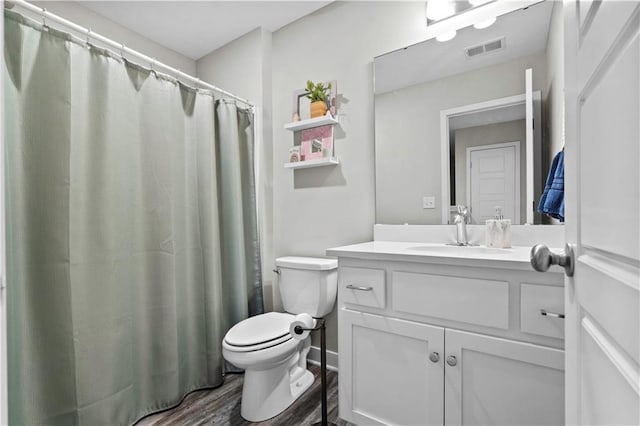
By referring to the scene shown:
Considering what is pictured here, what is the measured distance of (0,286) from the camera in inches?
40.3

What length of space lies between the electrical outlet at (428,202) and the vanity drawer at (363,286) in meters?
0.62

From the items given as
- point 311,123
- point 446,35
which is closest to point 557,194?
point 446,35

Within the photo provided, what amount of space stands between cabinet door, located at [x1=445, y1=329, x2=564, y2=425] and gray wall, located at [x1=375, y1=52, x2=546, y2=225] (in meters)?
0.76

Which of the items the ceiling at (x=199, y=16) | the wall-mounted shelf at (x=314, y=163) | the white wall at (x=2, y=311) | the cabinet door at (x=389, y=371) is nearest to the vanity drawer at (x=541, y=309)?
the cabinet door at (x=389, y=371)

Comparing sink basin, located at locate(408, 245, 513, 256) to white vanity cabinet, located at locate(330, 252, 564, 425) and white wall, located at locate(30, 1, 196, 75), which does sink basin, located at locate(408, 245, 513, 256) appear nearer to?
white vanity cabinet, located at locate(330, 252, 564, 425)

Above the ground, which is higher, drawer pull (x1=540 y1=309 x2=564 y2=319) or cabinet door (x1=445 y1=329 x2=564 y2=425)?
drawer pull (x1=540 y1=309 x2=564 y2=319)

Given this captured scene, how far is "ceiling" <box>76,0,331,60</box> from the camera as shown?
6.82ft

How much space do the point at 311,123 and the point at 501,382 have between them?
166cm

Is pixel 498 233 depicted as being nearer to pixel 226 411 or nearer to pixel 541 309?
pixel 541 309

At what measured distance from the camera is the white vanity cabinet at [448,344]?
1017 millimetres

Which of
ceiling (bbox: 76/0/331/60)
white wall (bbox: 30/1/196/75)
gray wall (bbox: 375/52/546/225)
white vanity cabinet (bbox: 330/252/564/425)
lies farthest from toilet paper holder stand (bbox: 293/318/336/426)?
white wall (bbox: 30/1/196/75)

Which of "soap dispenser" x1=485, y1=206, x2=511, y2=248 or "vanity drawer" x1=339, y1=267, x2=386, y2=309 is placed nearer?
"vanity drawer" x1=339, y1=267, x2=386, y2=309

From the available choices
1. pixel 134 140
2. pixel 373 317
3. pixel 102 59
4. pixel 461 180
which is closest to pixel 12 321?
pixel 134 140

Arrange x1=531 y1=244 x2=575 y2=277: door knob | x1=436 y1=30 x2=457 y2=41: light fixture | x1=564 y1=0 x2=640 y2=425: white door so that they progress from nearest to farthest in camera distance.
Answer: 1. x1=564 y1=0 x2=640 y2=425: white door
2. x1=531 y1=244 x2=575 y2=277: door knob
3. x1=436 y1=30 x2=457 y2=41: light fixture
